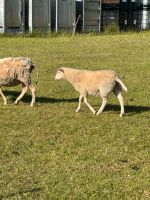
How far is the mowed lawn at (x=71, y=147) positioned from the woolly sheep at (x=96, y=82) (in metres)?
0.39

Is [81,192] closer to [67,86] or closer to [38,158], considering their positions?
[38,158]

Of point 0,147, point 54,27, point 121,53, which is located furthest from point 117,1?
point 0,147

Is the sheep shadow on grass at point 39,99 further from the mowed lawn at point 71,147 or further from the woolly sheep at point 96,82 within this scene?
the woolly sheep at point 96,82

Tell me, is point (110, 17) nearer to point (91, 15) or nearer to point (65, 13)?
point (91, 15)

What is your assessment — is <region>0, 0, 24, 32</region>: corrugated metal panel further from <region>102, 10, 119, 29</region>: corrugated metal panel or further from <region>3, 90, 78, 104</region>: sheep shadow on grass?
<region>3, 90, 78, 104</region>: sheep shadow on grass

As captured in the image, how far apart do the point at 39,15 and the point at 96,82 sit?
A: 77.3ft

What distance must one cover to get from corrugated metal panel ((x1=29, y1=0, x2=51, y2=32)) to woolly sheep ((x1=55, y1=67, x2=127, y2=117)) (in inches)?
872

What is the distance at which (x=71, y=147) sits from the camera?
859 cm

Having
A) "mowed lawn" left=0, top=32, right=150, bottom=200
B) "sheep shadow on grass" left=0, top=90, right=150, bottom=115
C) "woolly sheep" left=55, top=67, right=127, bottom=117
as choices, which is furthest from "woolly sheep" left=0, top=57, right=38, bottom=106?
"sheep shadow on grass" left=0, top=90, right=150, bottom=115

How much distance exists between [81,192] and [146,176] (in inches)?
39.5

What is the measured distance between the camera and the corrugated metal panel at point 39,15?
3331 cm

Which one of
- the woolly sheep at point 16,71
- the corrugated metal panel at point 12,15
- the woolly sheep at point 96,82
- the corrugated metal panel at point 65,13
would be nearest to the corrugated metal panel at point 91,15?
the corrugated metal panel at point 65,13

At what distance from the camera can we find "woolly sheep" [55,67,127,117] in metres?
10.6

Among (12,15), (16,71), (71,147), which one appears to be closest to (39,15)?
(12,15)
